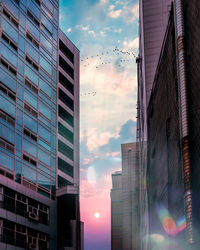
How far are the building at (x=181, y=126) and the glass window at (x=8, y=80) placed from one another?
719 inches

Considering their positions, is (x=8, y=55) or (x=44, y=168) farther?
(x=44, y=168)

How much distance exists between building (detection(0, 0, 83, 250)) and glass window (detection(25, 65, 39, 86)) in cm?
5

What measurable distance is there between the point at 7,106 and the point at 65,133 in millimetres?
18308

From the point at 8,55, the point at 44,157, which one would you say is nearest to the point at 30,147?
the point at 44,157

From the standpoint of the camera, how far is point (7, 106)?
5725 centimetres

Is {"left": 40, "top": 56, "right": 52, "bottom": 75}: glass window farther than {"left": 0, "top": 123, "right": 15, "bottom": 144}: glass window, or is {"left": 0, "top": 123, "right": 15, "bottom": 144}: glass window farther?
{"left": 40, "top": 56, "right": 52, "bottom": 75}: glass window

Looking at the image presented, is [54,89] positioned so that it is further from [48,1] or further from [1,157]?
[1,157]

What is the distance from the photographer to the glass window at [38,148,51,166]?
63281 millimetres

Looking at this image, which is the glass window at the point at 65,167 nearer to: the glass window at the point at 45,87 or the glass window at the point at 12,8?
the glass window at the point at 45,87

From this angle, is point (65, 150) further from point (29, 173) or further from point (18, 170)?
point (18, 170)

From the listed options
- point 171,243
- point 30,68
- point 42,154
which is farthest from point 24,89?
point 171,243

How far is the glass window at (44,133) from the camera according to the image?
6445cm

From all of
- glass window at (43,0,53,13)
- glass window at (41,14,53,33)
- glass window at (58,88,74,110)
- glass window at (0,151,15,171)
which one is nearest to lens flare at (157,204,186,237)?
glass window at (0,151,15,171)

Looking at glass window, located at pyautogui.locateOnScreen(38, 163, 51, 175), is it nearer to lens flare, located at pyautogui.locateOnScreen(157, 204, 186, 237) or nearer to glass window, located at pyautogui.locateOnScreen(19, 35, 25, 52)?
Result: lens flare, located at pyautogui.locateOnScreen(157, 204, 186, 237)
